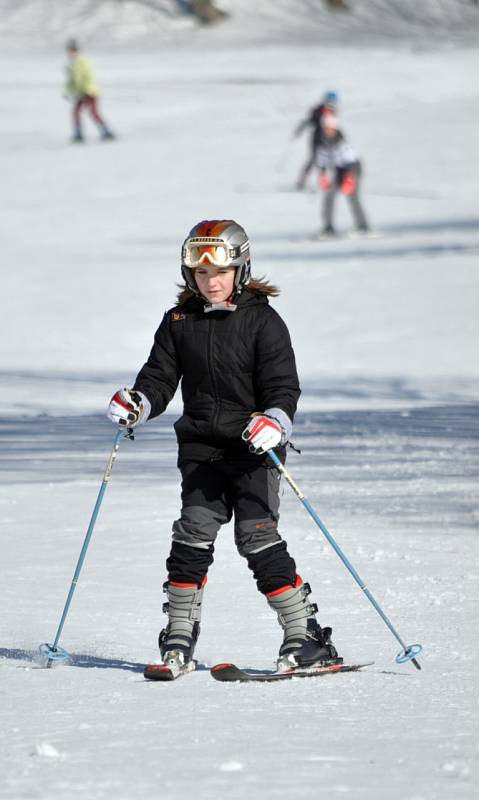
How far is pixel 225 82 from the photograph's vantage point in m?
42.8

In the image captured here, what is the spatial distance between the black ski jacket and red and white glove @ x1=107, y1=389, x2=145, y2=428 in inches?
5.2

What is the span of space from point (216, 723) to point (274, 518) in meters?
1.01

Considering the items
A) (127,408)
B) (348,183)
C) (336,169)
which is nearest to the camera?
(127,408)

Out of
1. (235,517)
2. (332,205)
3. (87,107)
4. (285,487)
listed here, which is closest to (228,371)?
(235,517)

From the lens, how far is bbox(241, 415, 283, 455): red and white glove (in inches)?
193

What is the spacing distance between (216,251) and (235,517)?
A: 2.79 ft

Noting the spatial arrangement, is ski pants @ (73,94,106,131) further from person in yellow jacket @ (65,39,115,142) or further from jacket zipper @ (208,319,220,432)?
jacket zipper @ (208,319,220,432)

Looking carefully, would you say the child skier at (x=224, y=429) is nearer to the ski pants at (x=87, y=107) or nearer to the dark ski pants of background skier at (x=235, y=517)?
the dark ski pants of background skier at (x=235, y=517)

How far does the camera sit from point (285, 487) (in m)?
9.07

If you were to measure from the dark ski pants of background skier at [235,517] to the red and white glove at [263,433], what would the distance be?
0.25 m

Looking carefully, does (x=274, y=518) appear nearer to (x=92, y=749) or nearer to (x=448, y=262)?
(x=92, y=749)

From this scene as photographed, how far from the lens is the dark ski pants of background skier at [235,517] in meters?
5.15

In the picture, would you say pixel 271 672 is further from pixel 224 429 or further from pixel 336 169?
pixel 336 169

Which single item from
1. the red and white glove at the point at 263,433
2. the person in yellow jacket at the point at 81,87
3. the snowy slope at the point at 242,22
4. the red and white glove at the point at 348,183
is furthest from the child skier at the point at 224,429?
the snowy slope at the point at 242,22
